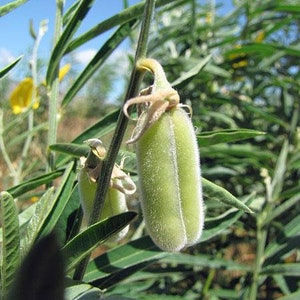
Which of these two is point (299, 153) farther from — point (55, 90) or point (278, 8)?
point (55, 90)

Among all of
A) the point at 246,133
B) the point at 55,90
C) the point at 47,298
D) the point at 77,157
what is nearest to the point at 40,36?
the point at 55,90

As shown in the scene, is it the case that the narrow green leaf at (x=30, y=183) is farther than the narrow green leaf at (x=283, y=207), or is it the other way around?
the narrow green leaf at (x=283, y=207)

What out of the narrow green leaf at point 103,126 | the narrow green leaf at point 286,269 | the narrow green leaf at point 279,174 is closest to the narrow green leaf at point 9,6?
the narrow green leaf at point 103,126

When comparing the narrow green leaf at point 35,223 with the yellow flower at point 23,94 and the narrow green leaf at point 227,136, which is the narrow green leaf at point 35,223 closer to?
the narrow green leaf at point 227,136

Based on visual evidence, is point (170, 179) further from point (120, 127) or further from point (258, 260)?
point (258, 260)

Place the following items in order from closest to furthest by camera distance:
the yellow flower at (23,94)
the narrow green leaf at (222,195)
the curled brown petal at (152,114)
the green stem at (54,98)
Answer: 1. the curled brown petal at (152,114)
2. the narrow green leaf at (222,195)
3. the green stem at (54,98)
4. the yellow flower at (23,94)

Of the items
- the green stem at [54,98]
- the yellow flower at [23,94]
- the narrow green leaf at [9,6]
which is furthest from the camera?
the yellow flower at [23,94]

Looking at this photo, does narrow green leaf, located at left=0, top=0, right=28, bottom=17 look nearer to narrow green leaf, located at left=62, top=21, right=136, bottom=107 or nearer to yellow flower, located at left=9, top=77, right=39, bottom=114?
narrow green leaf, located at left=62, top=21, right=136, bottom=107
